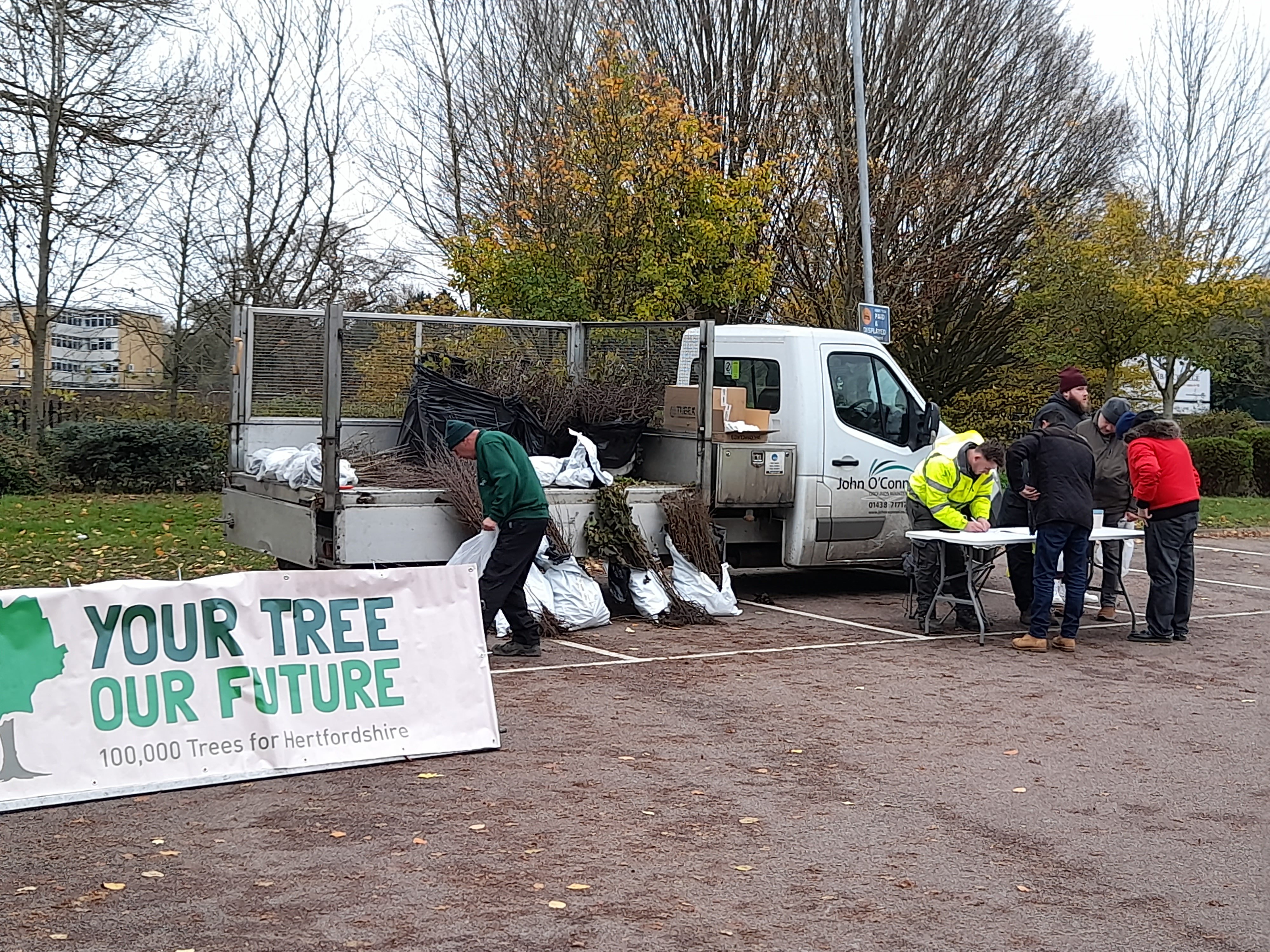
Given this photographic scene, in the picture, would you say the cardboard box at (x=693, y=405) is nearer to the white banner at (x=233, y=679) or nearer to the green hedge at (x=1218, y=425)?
the white banner at (x=233, y=679)

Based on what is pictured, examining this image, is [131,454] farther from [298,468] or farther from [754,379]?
[754,379]

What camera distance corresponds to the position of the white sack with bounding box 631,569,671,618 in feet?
36.1

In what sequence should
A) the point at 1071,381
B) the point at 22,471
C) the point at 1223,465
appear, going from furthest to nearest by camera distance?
the point at 1223,465 < the point at 22,471 < the point at 1071,381

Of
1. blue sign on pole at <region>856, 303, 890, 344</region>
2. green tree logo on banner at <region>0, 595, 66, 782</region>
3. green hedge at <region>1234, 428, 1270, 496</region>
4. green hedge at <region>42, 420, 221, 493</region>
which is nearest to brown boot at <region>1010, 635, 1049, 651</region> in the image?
green tree logo on banner at <region>0, 595, 66, 782</region>

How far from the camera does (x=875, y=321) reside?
1727 cm

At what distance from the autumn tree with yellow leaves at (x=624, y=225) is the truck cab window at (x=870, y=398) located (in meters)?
5.67

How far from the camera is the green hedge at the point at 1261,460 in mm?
28906

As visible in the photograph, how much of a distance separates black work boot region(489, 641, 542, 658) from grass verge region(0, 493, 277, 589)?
13.1 ft

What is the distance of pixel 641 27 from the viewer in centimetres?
2431

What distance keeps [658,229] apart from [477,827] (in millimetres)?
13466

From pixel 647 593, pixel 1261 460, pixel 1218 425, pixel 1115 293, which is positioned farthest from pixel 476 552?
pixel 1218 425

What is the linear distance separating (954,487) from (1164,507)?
1.62m

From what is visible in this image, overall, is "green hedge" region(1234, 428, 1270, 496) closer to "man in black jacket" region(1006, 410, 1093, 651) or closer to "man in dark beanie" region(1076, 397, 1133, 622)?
"man in dark beanie" region(1076, 397, 1133, 622)

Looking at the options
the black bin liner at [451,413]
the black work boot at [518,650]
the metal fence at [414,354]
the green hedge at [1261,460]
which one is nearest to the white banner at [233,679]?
the black work boot at [518,650]
